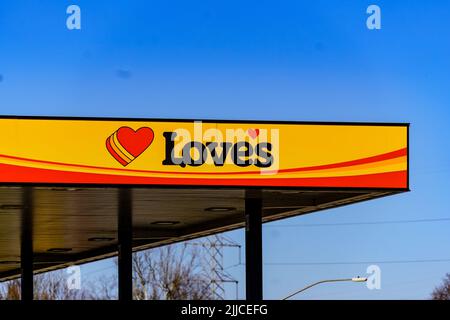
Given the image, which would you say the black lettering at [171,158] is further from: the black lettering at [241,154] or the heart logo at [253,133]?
the heart logo at [253,133]

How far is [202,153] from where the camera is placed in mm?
24969

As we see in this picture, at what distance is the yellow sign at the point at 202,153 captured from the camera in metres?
24.3

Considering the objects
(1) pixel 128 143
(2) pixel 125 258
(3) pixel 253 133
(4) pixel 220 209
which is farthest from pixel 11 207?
(3) pixel 253 133

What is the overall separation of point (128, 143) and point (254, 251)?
535 cm

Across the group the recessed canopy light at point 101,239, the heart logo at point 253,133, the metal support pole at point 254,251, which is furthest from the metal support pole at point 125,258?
the heart logo at point 253,133

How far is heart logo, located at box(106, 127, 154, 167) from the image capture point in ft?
80.3

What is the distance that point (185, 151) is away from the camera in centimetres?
2491

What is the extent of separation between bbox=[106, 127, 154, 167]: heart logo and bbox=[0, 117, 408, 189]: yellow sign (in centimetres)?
2

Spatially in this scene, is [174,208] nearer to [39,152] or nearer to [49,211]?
[49,211]

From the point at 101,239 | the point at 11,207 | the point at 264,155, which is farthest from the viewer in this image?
the point at 101,239

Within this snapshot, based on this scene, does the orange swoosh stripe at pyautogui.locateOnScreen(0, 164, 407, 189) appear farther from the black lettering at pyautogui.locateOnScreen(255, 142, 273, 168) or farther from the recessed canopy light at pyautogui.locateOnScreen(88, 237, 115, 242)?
the recessed canopy light at pyautogui.locateOnScreen(88, 237, 115, 242)

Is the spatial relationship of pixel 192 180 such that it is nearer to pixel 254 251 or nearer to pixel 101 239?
pixel 254 251
